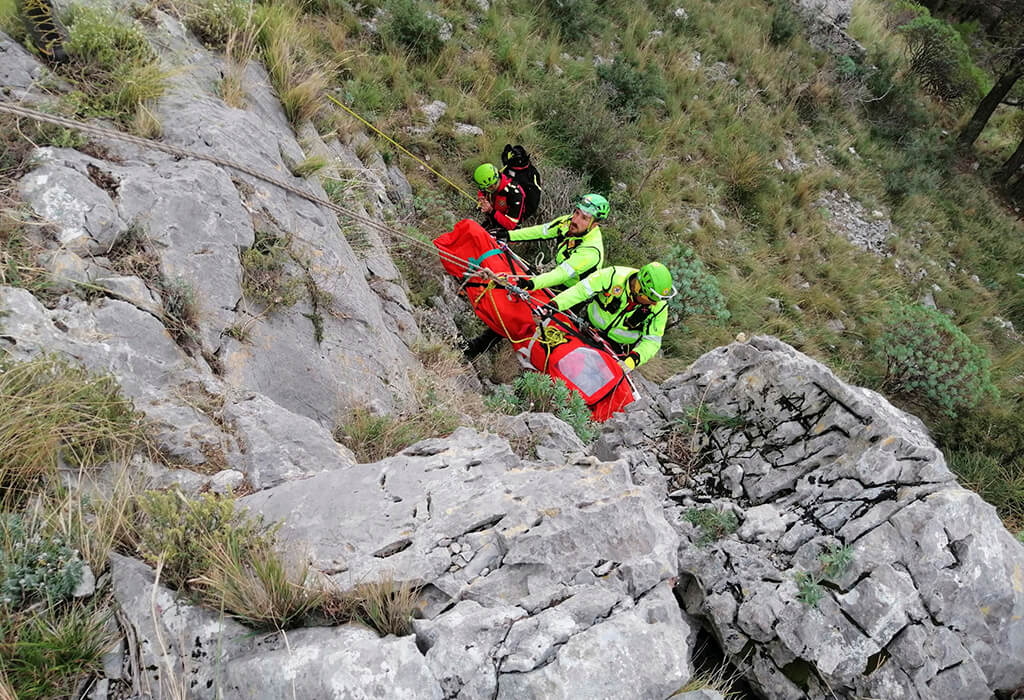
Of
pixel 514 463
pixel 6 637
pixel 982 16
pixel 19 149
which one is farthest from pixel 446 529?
pixel 982 16

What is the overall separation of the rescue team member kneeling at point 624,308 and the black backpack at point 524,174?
165 cm

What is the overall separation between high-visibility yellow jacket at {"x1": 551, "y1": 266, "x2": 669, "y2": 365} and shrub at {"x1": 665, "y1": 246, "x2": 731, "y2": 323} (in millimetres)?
1760

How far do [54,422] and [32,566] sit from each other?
1.99 ft

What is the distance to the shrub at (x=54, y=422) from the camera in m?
2.24

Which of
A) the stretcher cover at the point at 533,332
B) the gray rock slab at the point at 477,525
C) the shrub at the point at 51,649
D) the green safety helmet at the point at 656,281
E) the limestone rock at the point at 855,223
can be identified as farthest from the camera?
the limestone rock at the point at 855,223

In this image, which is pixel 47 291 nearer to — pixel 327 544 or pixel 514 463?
pixel 327 544

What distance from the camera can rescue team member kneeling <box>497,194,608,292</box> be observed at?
6133 mm

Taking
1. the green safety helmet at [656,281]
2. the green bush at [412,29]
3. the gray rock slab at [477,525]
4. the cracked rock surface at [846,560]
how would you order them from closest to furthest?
the gray rock slab at [477,525] < the cracked rock surface at [846,560] < the green safety helmet at [656,281] < the green bush at [412,29]

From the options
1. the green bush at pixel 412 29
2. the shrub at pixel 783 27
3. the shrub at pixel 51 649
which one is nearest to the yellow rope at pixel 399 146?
the green bush at pixel 412 29

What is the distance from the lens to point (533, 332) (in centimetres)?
623

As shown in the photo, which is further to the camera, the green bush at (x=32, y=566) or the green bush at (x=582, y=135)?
the green bush at (x=582, y=135)

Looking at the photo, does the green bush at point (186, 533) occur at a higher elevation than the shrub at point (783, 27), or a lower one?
lower

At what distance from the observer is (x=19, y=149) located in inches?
134

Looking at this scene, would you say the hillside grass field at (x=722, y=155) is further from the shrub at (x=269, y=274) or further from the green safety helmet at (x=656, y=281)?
the green safety helmet at (x=656, y=281)
